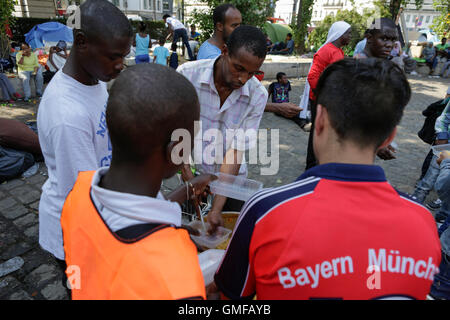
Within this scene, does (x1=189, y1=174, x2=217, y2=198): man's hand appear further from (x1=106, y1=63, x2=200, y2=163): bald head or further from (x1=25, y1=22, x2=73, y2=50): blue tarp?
(x1=25, y1=22, x2=73, y2=50): blue tarp

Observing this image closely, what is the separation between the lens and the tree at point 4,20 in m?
8.77

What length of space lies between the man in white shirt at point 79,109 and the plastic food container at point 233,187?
36.3 inches

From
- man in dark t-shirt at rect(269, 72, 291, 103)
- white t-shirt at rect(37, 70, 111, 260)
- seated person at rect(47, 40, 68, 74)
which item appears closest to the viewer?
white t-shirt at rect(37, 70, 111, 260)

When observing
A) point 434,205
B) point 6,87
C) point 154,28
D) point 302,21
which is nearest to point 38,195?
point 6,87

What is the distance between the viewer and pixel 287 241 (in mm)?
955

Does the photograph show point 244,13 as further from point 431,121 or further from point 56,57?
point 431,121

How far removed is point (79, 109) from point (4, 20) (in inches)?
415

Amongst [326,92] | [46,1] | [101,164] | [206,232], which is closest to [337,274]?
[326,92]

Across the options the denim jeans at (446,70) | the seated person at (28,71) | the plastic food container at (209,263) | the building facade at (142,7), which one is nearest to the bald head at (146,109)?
the plastic food container at (209,263)

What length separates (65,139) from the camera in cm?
145

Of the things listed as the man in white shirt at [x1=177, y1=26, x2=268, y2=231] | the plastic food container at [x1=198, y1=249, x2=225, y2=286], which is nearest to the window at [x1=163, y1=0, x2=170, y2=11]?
the man in white shirt at [x1=177, y1=26, x2=268, y2=231]

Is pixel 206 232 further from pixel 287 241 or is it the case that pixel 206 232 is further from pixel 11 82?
pixel 11 82

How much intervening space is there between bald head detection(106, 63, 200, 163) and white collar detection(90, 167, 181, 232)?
0.15 m

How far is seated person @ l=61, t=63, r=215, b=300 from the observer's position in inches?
31.9
